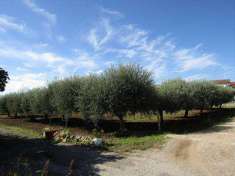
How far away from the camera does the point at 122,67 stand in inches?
772

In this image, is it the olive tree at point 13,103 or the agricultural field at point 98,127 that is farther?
the olive tree at point 13,103

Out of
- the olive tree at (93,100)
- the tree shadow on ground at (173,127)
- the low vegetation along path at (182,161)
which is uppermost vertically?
the olive tree at (93,100)

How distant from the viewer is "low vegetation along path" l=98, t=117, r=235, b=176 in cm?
890

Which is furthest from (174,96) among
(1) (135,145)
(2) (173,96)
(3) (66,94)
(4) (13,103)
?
(4) (13,103)

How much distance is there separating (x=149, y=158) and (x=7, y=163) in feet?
21.2

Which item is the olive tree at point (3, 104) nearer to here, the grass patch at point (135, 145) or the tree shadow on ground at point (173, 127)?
the tree shadow on ground at point (173, 127)

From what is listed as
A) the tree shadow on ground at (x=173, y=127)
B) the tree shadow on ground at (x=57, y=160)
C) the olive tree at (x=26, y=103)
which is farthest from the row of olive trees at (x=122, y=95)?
the olive tree at (x=26, y=103)

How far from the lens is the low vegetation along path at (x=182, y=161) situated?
29.2 ft

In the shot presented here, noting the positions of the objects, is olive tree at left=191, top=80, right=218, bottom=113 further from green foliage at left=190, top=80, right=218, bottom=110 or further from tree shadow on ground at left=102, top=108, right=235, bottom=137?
tree shadow on ground at left=102, top=108, right=235, bottom=137

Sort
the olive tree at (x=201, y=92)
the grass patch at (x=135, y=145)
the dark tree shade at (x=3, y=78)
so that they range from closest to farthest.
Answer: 1. the grass patch at (x=135, y=145)
2. the dark tree shade at (x=3, y=78)
3. the olive tree at (x=201, y=92)

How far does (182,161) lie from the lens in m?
10.3

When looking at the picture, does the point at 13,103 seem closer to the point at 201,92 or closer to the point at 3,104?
the point at 3,104

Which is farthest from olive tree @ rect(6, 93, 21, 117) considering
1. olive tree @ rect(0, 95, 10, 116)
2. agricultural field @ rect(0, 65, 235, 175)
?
agricultural field @ rect(0, 65, 235, 175)

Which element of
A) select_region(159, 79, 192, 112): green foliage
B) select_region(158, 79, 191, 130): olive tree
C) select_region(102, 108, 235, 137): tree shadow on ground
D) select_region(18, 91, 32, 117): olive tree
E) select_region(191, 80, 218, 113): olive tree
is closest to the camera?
select_region(102, 108, 235, 137): tree shadow on ground
